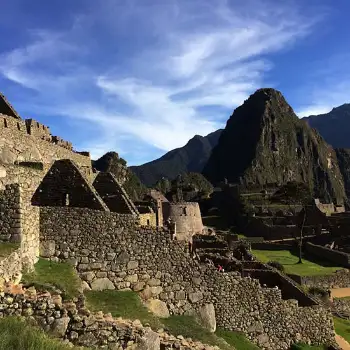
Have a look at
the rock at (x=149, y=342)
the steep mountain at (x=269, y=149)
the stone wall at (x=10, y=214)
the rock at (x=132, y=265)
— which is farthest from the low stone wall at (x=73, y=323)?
the steep mountain at (x=269, y=149)

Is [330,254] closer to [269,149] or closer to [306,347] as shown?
[306,347]

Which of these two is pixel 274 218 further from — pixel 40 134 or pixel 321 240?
pixel 40 134

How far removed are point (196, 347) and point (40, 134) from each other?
11.4 metres

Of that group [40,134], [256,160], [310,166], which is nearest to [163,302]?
[40,134]

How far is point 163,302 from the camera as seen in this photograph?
34.6 ft

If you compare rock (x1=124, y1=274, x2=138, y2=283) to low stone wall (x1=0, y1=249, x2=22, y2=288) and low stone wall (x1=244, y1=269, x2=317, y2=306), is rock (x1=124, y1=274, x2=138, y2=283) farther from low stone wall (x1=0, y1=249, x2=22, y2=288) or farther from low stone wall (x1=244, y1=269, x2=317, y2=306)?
low stone wall (x1=244, y1=269, x2=317, y2=306)

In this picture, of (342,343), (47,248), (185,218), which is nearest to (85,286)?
(47,248)

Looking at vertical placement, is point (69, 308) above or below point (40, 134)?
below

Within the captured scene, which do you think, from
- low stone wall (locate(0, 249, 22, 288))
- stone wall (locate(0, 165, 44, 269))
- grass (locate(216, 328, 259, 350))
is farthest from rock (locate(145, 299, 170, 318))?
low stone wall (locate(0, 249, 22, 288))

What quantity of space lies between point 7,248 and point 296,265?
30.0 m

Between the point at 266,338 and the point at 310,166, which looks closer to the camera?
the point at 266,338

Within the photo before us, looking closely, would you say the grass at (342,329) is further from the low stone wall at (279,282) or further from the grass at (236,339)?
the grass at (236,339)

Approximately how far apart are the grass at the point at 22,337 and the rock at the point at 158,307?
4230 mm

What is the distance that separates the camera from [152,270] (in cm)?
1058
